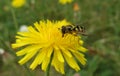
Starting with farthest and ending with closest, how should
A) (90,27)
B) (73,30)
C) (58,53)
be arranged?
(90,27), (73,30), (58,53)

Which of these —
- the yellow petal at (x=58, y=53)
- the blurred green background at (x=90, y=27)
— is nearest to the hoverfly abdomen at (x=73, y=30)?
the yellow petal at (x=58, y=53)

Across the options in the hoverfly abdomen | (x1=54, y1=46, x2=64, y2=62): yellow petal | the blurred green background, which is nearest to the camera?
(x1=54, y1=46, x2=64, y2=62): yellow petal

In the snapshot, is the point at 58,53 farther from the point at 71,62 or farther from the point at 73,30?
the point at 73,30

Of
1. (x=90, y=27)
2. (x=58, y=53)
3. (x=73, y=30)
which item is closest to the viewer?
(x=58, y=53)

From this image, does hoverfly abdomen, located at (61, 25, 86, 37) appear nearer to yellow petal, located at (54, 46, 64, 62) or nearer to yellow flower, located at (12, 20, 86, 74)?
yellow flower, located at (12, 20, 86, 74)

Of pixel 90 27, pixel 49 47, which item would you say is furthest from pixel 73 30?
pixel 90 27

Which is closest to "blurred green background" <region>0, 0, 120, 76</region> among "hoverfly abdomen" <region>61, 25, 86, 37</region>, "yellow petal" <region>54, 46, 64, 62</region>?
"hoverfly abdomen" <region>61, 25, 86, 37</region>

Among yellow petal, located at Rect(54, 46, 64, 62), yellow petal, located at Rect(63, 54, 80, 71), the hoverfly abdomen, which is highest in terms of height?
the hoverfly abdomen
